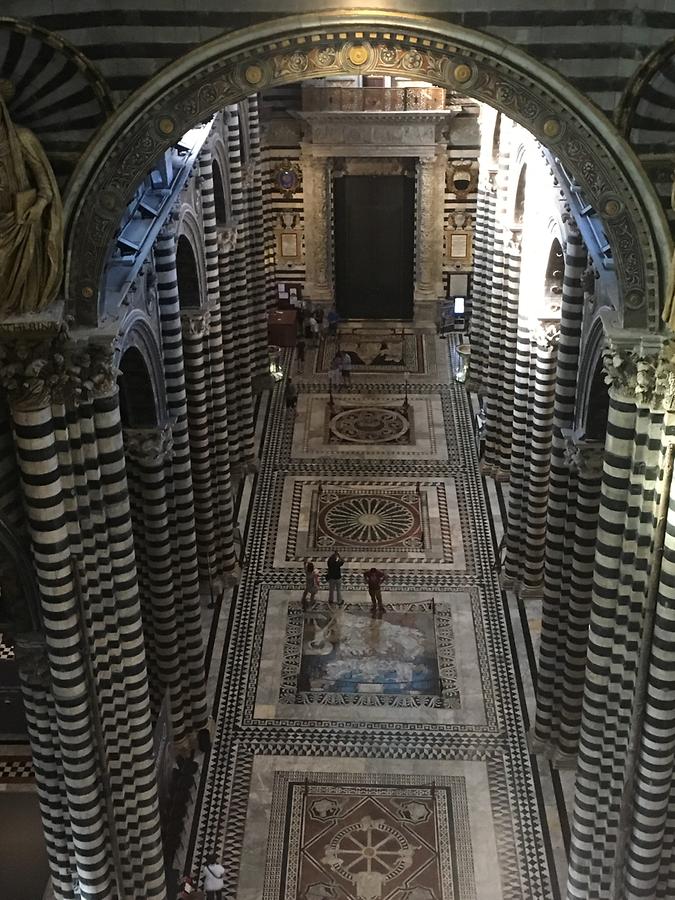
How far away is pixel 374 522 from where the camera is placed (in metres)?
22.2

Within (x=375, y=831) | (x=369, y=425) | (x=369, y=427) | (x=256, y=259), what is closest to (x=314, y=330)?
(x=256, y=259)

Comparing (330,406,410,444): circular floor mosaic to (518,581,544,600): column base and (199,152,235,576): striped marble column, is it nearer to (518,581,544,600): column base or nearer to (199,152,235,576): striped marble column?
(199,152,235,576): striped marble column

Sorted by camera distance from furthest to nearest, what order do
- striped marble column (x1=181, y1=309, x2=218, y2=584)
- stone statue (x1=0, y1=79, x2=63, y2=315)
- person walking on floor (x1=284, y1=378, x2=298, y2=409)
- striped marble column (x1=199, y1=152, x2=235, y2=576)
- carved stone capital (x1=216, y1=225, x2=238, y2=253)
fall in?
person walking on floor (x1=284, y1=378, x2=298, y2=409) → carved stone capital (x1=216, y1=225, x2=238, y2=253) → striped marble column (x1=199, y1=152, x2=235, y2=576) → striped marble column (x1=181, y1=309, x2=218, y2=584) → stone statue (x1=0, y1=79, x2=63, y2=315)

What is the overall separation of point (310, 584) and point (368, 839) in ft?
17.5

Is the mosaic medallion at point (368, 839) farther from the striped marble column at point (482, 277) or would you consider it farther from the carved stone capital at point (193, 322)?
the striped marble column at point (482, 277)

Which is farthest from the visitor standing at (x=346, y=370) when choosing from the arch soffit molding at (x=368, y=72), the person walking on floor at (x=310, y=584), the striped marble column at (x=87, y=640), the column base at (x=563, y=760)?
the arch soffit molding at (x=368, y=72)

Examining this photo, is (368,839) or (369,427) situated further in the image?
(369,427)

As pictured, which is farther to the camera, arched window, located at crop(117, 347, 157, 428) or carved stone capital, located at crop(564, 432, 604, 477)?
arched window, located at crop(117, 347, 157, 428)

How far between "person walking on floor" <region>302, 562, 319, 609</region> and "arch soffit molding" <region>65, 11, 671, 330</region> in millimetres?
9353

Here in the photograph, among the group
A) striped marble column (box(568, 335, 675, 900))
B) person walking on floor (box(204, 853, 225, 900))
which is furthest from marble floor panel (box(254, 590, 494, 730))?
striped marble column (box(568, 335, 675, 900))

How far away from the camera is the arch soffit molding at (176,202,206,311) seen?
55.3 ft

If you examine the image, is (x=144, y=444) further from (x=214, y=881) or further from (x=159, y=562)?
(x=214, y=881)

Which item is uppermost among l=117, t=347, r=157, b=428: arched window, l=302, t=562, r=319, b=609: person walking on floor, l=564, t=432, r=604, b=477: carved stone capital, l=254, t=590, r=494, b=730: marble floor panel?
l=117, t=347, r=157, b=428: arched window

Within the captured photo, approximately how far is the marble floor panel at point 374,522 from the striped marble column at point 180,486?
12.8ft
